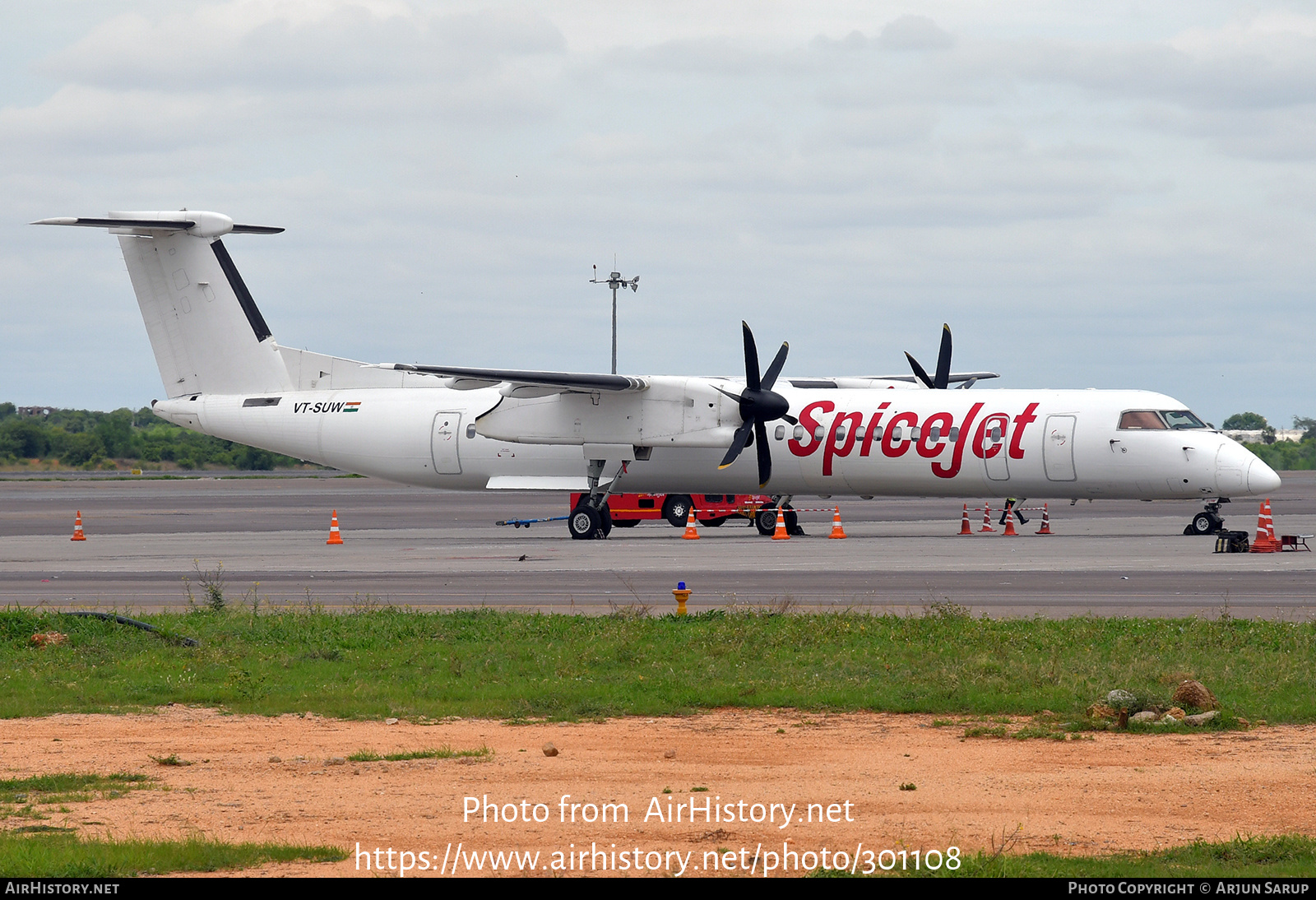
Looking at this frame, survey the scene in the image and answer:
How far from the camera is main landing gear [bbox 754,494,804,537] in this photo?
114ft

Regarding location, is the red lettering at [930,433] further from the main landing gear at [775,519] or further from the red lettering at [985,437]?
the main landing gear at [775,519]

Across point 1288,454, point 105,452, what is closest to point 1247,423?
point 1288,454

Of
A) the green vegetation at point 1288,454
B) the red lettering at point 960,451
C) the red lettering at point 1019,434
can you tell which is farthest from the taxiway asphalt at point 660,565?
the green vegetation at point 1288,454

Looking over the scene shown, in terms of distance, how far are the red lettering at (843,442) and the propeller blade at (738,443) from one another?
6.43ft

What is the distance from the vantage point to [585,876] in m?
6.92

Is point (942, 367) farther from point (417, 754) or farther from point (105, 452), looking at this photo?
point (105, 452)

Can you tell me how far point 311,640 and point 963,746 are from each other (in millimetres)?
8187

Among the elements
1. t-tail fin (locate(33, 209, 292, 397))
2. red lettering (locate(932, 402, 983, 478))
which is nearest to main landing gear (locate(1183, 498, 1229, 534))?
red lettering (locate(932, 402, 983, 478))

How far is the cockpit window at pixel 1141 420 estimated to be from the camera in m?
30.5

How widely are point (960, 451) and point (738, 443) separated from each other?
5.10 m

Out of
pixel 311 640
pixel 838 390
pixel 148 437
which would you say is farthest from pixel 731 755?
pixel 148 437

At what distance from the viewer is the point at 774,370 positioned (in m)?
33.6
